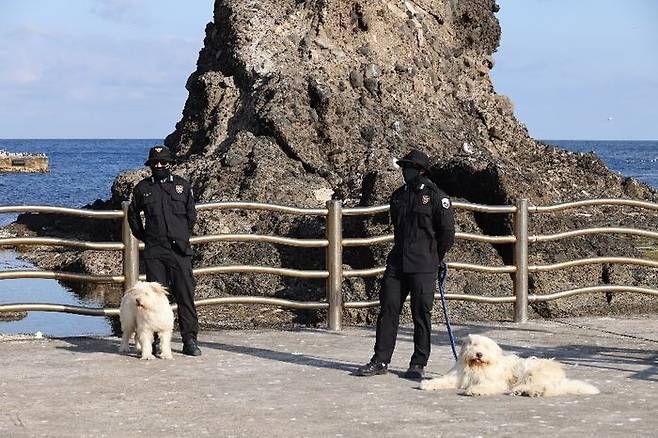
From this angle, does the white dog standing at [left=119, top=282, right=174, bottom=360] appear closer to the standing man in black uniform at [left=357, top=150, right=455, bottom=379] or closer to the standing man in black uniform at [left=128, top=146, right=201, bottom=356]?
the standing man in black uniform at [left=128, top=146, right=201, bottom=356]

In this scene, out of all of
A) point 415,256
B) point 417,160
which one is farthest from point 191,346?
point 417,160

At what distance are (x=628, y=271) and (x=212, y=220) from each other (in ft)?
28.2

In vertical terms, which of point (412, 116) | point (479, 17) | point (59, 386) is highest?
point (479, 17)

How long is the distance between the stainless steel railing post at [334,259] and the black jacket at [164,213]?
1935 millimetres

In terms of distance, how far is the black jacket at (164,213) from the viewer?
35.2 feet

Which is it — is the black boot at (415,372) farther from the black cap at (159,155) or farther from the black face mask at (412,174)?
the black cap at (159,155)

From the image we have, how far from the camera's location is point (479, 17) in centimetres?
4134

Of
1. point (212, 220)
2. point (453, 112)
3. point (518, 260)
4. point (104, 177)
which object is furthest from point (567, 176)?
point (104, 177)

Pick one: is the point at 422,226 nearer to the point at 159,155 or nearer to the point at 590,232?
the point at 159,155

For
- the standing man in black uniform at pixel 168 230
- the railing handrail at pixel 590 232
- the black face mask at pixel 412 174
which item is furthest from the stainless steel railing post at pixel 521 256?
the standing man in black uniform at pixel 168 230

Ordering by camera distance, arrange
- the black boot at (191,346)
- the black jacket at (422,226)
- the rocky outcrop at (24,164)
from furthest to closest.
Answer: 1. the rocky outcrop at (24,164)
2. the black boot at (191,346)
3. the black jacket at (422,226)

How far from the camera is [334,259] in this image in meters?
12.3

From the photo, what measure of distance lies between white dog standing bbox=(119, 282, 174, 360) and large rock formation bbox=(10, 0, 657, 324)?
572 centimetres

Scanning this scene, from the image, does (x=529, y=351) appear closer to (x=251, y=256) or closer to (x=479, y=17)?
(x=251, y=256)
